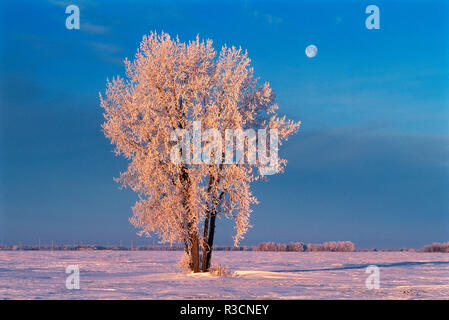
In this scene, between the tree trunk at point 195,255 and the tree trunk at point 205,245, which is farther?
the tree trunk at point 195,255

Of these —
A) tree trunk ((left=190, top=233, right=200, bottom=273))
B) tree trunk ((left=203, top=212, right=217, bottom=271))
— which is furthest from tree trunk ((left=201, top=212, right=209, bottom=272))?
tree trunk ((left=190, top=233, right=200, bottom=273))

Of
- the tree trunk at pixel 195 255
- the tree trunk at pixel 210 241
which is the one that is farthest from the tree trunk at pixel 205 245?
the tree trunk at pixel 195 255

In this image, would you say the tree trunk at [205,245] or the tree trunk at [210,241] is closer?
the tree trunk at [205,245]

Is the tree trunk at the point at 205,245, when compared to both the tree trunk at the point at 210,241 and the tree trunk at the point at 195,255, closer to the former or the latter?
the tree trunk at the point at 210,241

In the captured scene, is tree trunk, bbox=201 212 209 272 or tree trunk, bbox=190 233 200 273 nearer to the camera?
tree trunk, bbox=201 212 209 272

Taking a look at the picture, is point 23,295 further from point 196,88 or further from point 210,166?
point 196,88

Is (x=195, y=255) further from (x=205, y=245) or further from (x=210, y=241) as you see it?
(x=210, y=241)

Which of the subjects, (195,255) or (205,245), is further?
(195,255)

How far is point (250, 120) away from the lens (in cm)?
2766

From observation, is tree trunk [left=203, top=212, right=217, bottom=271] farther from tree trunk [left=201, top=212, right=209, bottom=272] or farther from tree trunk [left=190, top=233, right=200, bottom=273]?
tree trunk [left=190, top=233, right=200, bottom=273]

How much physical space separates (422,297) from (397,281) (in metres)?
6.93

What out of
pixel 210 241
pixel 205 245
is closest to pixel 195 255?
pixel 205 245
